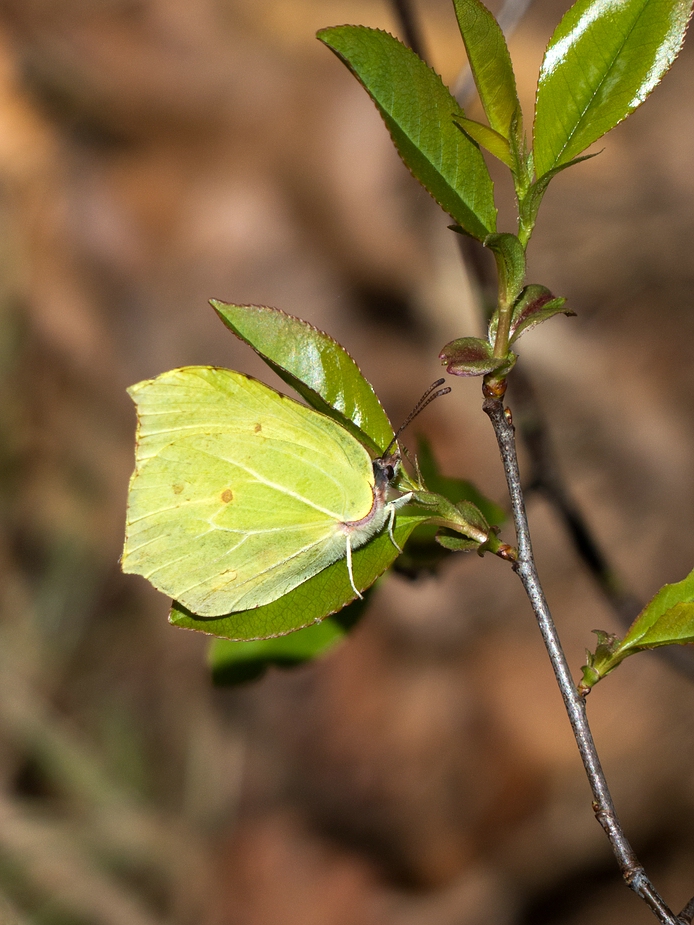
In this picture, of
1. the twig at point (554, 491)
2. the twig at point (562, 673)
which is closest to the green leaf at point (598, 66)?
the twig at point (562, 673)

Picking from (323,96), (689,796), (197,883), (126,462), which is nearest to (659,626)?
(689,796)

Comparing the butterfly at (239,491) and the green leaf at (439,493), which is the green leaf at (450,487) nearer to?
the green leaf at (439,493)

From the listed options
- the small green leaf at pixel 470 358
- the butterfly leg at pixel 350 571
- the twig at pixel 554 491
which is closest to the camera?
the small green leaf at pixel 470 358

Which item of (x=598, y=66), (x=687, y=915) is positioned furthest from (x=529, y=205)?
(x=687, y=915)

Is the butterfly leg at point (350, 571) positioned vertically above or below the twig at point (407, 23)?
below

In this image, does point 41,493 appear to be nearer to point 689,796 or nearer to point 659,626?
point 689,796

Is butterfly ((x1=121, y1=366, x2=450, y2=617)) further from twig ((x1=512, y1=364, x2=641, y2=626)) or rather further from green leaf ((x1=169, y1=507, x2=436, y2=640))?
twig ((x1=512, y1=364, x2=641, y2=626))
